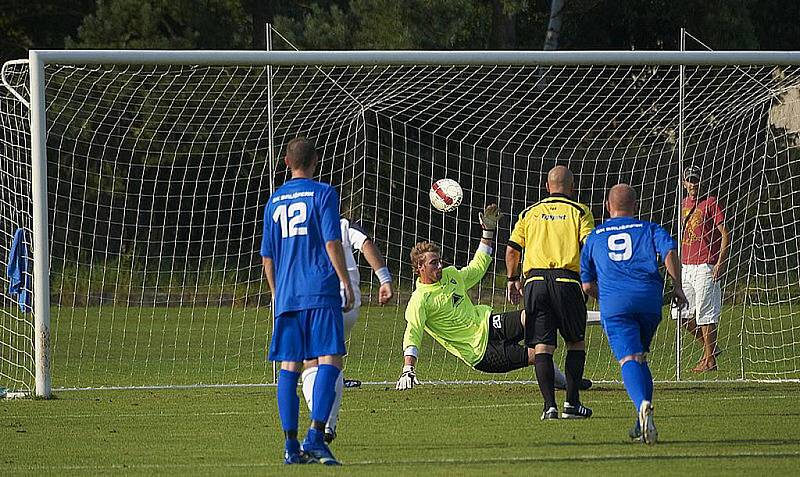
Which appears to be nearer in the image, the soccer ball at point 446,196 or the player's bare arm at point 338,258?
the player's bare arm at point 338,258

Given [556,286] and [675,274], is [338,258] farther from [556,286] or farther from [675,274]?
[556,286]

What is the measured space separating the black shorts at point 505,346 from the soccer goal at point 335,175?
1422mm

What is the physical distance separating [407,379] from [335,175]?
404 inches

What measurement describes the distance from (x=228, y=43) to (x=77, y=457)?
24.0m

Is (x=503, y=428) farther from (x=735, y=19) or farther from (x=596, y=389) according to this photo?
(x=735, y=19)

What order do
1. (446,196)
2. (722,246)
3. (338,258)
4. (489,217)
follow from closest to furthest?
(338,258) < (489,217) < (446,196) < (722,246)

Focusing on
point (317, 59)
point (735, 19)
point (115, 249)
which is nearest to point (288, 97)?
point (115, 249)

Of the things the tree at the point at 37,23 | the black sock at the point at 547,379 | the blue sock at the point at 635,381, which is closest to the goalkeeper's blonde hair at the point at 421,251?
the black sock at the point at 547,379

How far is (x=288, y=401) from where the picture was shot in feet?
25.1

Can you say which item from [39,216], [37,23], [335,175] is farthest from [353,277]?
[37,23]

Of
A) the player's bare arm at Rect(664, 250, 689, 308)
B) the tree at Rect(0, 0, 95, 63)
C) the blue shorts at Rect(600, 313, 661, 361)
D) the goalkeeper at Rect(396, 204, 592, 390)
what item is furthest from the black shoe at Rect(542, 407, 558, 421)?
the tree at Rect(0, 0, 95, 63)

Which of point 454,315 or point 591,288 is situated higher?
point 591,288

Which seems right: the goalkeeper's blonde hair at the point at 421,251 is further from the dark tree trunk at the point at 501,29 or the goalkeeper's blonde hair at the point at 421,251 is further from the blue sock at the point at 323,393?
the dark tree trunk at the point at 501,29

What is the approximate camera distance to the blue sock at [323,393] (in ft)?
24.8
